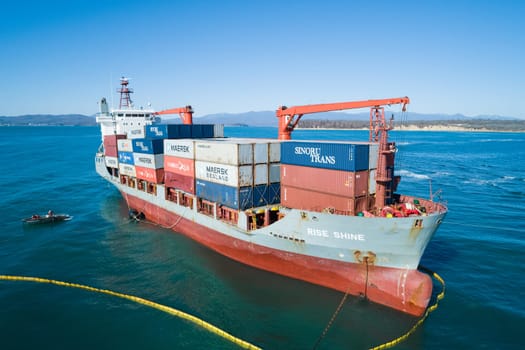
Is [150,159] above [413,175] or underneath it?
above

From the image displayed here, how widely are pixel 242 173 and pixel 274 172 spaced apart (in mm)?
2612

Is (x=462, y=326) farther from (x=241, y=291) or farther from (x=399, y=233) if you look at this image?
(x=241, y=291)

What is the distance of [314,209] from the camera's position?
19.6 m

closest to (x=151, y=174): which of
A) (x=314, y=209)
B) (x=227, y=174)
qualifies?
(x=227, y=174)

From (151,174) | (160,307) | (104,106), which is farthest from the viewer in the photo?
(104,106)

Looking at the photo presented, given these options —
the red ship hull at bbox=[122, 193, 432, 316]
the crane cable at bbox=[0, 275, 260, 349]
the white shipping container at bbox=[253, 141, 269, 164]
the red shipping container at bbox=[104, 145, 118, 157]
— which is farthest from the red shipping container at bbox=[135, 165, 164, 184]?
the white shipping container at bbox=[253, 141, 269, 164]

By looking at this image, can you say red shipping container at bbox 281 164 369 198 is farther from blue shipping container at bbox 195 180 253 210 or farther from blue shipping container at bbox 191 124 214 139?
blue shipping container at bbox 191 124 214 139

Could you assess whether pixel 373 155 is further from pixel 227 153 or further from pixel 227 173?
pixel 227 173

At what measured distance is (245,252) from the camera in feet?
73.0

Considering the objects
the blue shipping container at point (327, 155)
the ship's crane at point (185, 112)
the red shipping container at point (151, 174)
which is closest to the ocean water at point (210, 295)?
the red shipping container at point (151, 174)

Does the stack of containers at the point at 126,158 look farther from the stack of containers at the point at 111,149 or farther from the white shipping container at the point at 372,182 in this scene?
the white shipping container at the point at 372,182

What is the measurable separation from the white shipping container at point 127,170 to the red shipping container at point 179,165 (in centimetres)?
687

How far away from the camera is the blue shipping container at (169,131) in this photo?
30312mm

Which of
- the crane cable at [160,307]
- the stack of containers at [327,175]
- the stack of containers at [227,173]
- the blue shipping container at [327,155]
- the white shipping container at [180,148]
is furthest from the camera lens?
the white shipping container at [180,148]
